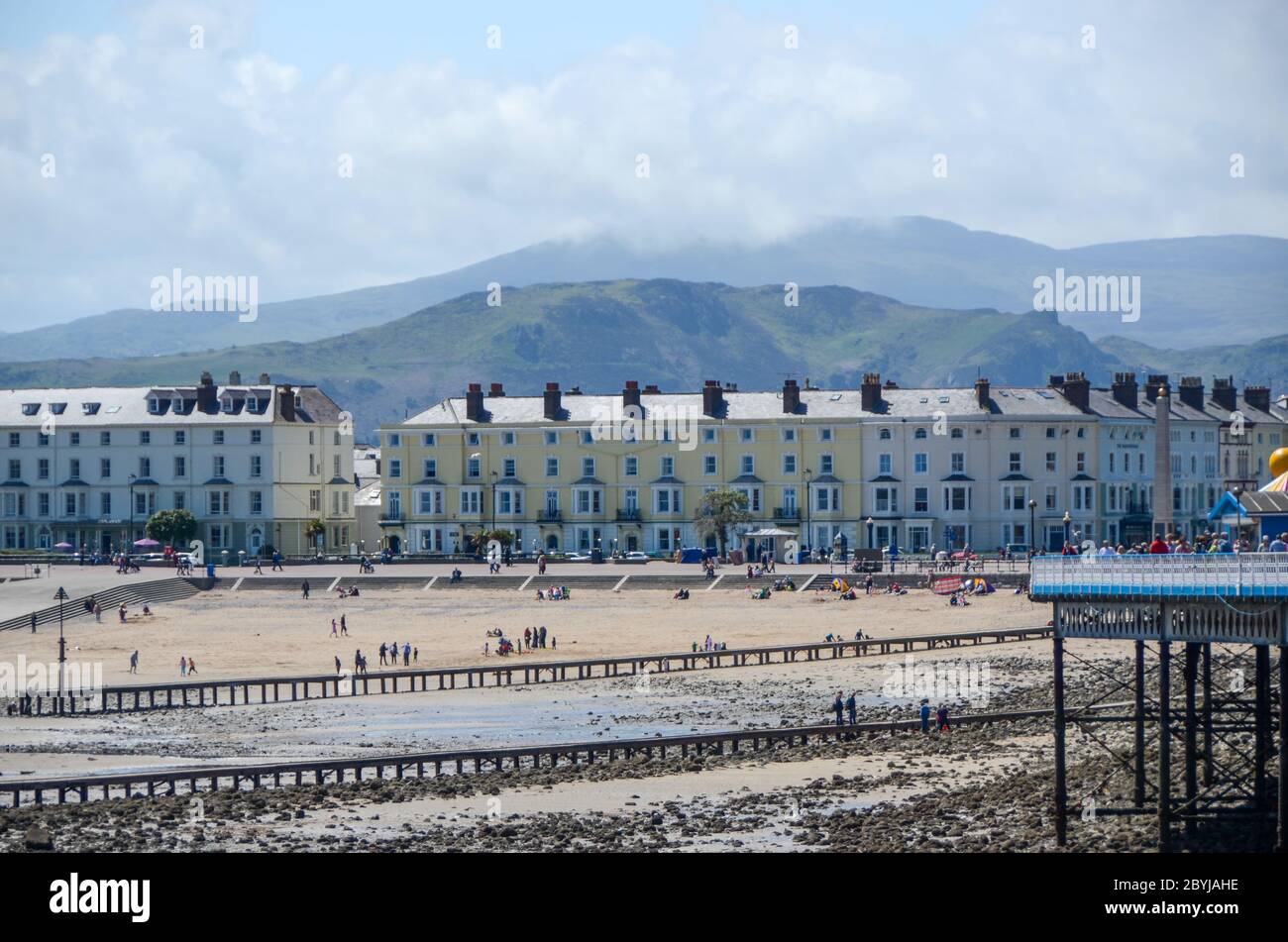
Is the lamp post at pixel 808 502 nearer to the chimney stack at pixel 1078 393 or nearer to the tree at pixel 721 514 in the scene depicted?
the tree at pixel 721 514

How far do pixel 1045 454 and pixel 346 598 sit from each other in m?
38.6

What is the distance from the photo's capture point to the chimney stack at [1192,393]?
401 feet

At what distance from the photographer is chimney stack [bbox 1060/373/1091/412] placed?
111m

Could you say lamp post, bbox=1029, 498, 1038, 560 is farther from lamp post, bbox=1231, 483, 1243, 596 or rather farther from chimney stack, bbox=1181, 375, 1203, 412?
lamp post, bbox=1231, 483, 1243, 596

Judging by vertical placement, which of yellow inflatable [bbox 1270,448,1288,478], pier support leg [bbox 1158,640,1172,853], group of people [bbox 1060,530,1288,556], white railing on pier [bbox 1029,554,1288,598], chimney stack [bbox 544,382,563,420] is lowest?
pier support leg [bbox 1158,640,1172,853]

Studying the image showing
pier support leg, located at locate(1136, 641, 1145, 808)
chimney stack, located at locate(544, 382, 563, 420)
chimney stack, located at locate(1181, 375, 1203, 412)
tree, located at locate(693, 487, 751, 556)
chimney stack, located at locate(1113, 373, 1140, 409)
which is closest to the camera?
pier support leg, located at locate(1136, 641, 1145, 808)

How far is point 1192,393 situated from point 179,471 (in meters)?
59.6

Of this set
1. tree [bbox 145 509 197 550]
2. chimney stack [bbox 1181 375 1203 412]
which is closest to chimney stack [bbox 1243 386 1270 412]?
chimney stack [bbox 1181 375 1203 412]

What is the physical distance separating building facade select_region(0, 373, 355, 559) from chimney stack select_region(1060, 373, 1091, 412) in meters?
41.6

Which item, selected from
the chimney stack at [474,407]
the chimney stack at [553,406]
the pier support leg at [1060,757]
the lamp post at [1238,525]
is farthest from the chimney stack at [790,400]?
the pier support leg at [1060,757]

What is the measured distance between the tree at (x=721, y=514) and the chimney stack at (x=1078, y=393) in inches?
759

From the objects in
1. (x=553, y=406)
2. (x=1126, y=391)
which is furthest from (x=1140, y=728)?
(x=1126, y=391)

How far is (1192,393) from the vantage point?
12269 centimetres
